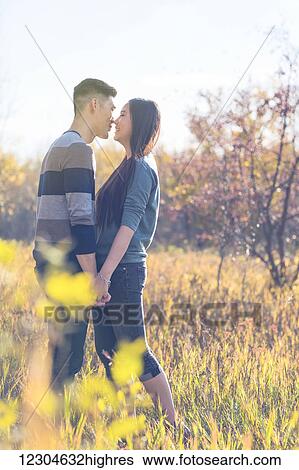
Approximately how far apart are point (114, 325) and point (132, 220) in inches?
20.7

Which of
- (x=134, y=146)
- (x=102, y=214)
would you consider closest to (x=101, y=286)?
(x=102, y=214)

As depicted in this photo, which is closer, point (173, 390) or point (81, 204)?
point (81, 204)

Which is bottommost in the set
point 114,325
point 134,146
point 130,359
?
point 130,359

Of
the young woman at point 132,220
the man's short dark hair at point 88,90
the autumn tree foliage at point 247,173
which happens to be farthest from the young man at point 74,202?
the autumn tree foliage at point 247,173

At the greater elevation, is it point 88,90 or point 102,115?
point 88,90

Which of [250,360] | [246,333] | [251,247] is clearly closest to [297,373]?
[250,360]

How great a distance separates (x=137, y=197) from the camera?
2889mm

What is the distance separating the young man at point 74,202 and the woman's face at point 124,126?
0.05 metres

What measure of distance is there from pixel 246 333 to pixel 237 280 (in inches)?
109

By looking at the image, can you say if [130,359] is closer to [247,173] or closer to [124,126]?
[124,126]

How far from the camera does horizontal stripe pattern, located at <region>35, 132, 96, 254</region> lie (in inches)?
109

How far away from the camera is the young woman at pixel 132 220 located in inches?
114

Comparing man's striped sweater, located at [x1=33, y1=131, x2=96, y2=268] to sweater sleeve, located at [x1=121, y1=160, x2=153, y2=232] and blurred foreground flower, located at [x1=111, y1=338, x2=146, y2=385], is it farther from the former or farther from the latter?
blurred foreground flower, located at [x1=111, y1=338, x2=146, y2=385]

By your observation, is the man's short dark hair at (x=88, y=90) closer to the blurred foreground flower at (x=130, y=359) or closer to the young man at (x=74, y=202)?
the young man at (x=74, y=202)
